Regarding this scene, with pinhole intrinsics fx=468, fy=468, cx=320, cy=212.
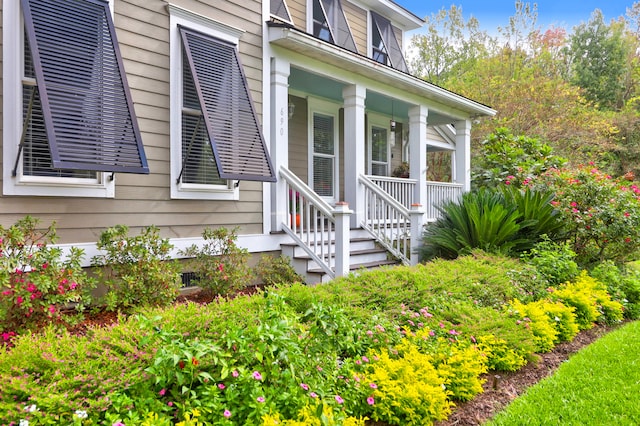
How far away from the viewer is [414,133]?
9750 millimetres

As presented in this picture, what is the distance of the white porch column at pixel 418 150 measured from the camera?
9.62 m

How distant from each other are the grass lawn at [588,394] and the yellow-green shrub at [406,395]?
43 centimetres

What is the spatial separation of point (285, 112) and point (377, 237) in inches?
105

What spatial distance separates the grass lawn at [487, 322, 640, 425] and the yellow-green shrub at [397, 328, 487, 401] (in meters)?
0.28

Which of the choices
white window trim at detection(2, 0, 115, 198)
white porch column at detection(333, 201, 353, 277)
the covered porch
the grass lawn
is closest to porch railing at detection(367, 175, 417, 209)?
the covered porch

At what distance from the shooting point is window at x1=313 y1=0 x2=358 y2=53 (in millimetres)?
9398

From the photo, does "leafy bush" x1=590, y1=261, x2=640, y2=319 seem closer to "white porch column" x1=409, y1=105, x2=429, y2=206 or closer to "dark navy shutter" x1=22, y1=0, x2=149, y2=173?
"white porch column" x1=409, y1=105, x2=429, y2=206

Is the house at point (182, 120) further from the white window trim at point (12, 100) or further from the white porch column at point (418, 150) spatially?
the white porch column at point (418, 150)

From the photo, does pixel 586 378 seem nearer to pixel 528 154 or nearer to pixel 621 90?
pixel 528 154

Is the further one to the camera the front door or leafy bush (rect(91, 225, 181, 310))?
the front door

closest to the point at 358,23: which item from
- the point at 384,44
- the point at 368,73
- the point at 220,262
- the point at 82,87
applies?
the point at 384,44

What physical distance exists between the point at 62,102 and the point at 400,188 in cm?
658

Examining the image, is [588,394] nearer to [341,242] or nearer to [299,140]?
[341,242]

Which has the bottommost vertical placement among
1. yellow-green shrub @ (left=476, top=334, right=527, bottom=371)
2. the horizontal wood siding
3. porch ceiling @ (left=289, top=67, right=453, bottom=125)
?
yellow-green shrub @ (left=476, top=334, right=527, bottom=371)
